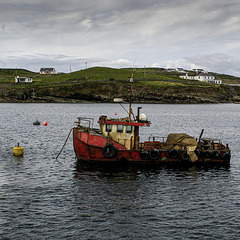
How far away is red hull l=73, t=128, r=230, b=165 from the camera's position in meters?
31.8

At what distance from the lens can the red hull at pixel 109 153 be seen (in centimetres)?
3184

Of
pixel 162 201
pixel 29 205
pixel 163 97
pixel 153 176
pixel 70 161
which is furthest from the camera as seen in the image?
pixel 163 97

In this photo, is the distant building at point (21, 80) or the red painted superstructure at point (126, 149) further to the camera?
the distant building at point (21, 80)

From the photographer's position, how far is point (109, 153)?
104 ft

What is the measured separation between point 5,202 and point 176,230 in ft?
38.7

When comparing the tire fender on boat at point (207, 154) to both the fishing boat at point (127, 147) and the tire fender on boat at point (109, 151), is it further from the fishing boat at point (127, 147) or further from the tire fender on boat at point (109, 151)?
the tire fender on boat at point (109, 151)

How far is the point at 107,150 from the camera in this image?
3159 centimetres

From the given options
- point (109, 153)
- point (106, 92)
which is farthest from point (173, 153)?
point (106, 92)

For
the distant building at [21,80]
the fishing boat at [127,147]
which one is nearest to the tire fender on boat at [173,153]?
the fishing boat at [127,147]

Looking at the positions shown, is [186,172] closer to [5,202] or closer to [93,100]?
[5,202]

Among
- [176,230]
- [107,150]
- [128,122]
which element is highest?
[128,122]

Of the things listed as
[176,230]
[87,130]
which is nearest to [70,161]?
[87,130]

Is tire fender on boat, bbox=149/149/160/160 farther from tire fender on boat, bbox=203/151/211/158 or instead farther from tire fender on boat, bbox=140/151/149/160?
tire fender on boat, bbox=203/151/211/158

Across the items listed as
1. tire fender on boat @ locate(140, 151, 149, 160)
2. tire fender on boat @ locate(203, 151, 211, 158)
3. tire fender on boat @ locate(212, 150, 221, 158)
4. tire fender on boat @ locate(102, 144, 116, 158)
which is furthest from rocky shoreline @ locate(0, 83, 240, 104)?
tire fender on boat @ locate(102, 144, 116, 158)
